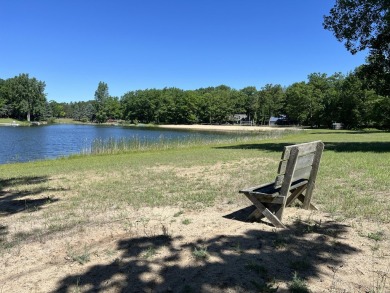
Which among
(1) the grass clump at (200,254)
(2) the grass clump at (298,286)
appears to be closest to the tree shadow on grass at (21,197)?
(1) the grass clump at (200,254)

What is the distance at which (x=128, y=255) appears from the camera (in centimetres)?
384

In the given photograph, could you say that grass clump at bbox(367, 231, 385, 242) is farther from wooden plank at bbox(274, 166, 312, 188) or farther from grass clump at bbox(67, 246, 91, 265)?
grass clump at bbox(67, 246, 91, 265)

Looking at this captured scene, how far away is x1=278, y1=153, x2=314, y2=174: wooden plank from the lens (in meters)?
4.73

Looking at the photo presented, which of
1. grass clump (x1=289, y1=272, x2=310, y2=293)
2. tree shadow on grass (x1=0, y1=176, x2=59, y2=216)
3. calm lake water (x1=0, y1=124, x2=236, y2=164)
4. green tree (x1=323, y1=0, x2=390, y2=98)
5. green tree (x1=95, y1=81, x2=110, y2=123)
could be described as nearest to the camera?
grass clump (x1=289, y1=272, x2=310, y2=293)

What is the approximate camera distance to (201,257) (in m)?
3.73

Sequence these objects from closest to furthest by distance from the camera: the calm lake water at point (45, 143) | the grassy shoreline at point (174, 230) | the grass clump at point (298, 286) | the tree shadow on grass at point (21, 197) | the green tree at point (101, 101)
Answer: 1. the grass clump at point (298, 286)
2. the grassy shoreline at point (174, 230)
3. the tree shadow on grass at point (21, 197)
4. the calm lake water at point (45, 143)
5. the green tree at point (101, 101)

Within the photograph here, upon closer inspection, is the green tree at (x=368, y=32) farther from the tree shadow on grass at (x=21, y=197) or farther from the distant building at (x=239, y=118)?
the distant building at (x=239, y=118)

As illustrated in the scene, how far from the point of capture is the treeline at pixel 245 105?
215 ft

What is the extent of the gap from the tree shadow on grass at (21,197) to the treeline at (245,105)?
4311 cm

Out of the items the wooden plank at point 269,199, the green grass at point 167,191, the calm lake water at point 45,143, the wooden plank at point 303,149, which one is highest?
the wooden plank at point 303,149

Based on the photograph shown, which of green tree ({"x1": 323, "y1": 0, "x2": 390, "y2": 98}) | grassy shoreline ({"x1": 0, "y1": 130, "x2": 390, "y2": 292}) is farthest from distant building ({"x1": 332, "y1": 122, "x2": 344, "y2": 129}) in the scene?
grassy shoreline ({"x1": 0, "y1": 130, "x2": 390, "y2": 292})

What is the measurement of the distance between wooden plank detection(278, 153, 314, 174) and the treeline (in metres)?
42.5

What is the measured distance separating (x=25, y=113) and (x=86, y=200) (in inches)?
4433

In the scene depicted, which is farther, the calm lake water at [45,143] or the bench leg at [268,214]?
the calm lake water at [45,143]
